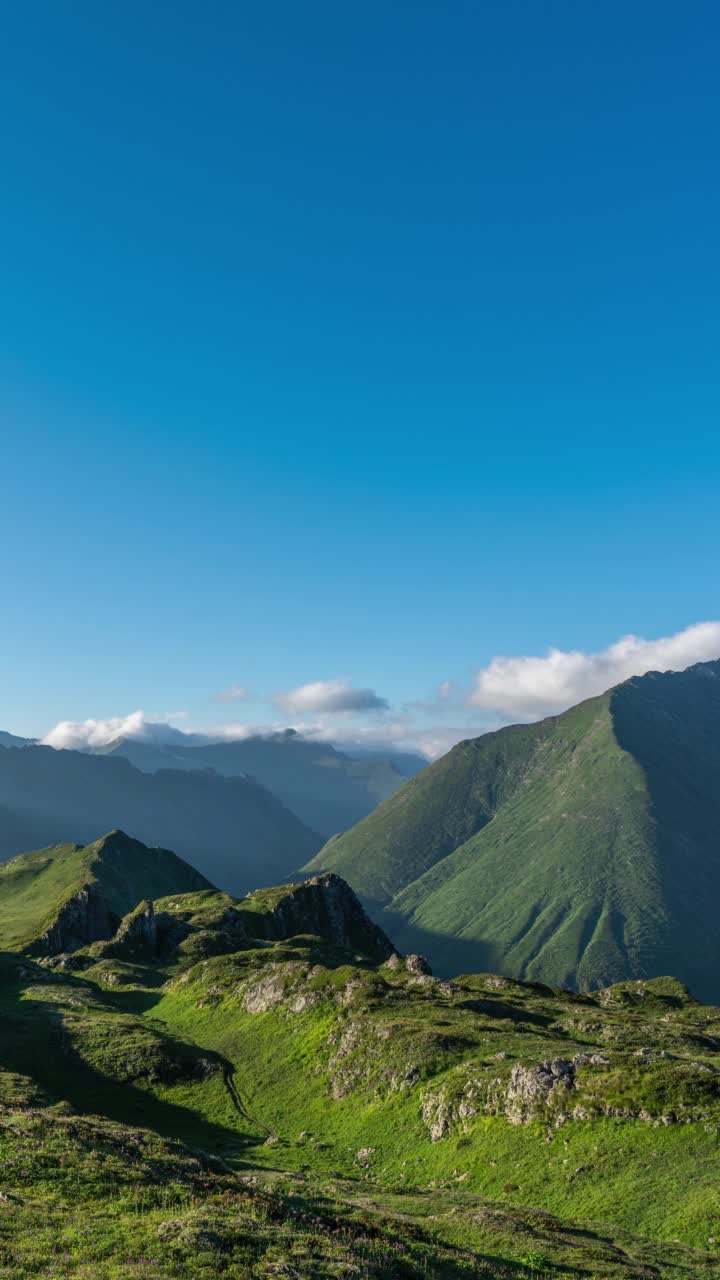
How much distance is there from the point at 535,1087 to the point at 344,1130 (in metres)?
20.6

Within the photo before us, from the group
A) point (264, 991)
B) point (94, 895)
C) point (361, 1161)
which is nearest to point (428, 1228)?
point (361, 1161)

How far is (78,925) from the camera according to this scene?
7156 inches

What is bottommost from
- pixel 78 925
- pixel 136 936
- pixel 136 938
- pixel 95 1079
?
pixel 136 938

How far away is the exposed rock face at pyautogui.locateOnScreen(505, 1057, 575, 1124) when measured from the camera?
63.6 meters

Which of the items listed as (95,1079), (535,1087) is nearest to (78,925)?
(95,1079)

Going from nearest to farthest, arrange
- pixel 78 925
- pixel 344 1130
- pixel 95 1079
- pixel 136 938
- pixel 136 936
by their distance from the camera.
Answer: pixel 344 1130
pixel 95 1079
pixel 136 938
pixel 136 936
pixel 78 925

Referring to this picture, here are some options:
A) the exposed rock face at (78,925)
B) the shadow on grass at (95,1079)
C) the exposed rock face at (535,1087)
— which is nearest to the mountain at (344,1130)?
the exposed rock face at (535,1087)

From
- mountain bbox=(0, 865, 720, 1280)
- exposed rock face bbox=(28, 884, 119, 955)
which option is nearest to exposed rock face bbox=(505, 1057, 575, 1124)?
mountain bbox=(0, 865, 720, 1280)

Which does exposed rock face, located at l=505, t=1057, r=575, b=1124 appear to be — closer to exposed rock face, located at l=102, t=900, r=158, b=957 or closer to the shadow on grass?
the shadow on grass

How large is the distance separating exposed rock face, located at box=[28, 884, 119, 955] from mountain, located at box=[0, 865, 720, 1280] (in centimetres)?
4010

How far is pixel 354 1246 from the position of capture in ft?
102

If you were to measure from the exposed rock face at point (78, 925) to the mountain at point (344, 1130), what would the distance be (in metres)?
40.1

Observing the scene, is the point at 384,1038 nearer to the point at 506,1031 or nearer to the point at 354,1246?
the point at 506,1031

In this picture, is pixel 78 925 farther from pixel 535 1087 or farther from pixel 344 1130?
pixel 535 1087
